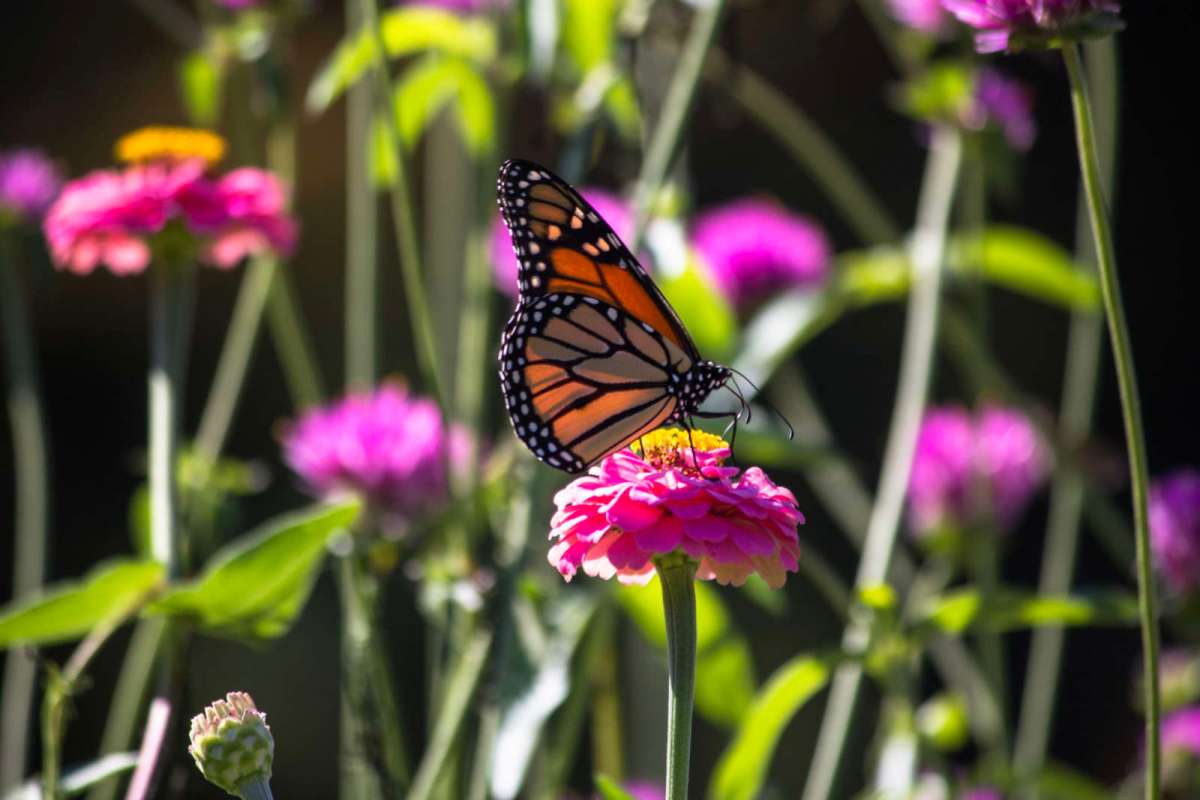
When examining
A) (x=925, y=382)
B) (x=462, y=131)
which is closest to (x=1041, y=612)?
(x=925, y=382)

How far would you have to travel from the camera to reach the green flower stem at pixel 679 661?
490mm

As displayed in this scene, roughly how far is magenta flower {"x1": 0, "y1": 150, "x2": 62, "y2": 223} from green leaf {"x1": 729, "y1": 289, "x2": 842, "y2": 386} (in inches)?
20.0

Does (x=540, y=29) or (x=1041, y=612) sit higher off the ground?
(x=540, y=29)

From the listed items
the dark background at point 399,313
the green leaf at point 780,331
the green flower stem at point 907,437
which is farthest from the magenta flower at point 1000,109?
the dark background at point 399,313

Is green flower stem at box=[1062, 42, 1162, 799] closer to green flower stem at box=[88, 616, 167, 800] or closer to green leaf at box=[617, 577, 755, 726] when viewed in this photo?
green leaf at box=[617, 577, 755, 726]

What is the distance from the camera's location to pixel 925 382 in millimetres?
932

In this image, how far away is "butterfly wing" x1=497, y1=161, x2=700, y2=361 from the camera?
2.37 feet

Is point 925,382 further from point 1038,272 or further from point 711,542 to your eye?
point 711,542

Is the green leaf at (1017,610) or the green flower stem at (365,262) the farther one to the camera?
the green flower stem at (365,262)

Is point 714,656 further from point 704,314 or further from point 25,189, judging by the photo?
point 25,189

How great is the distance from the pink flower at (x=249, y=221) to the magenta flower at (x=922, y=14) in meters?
0.46

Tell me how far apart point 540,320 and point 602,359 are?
5cm

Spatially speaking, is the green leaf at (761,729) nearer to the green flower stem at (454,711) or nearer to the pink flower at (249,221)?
the green flower stem at (454,711)

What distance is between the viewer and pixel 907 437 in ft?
3.02
